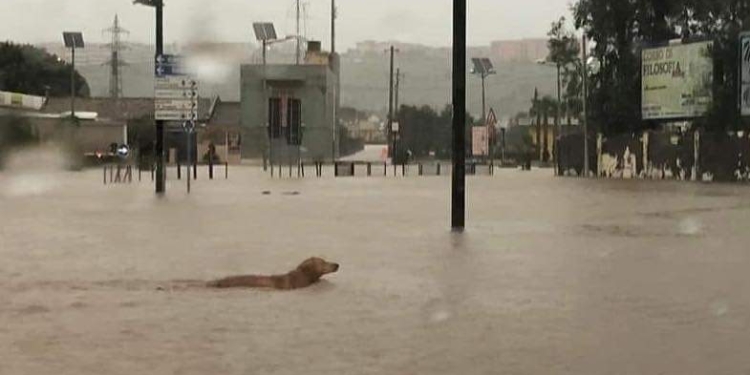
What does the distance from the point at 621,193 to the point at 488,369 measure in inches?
1178

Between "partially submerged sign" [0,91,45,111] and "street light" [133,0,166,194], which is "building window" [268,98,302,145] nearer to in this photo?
"partially submerged sign" [0,91,45,111]

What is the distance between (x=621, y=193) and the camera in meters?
37.9

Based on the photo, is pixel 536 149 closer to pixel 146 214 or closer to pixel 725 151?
pixel 725 151

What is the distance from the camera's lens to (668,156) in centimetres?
5619

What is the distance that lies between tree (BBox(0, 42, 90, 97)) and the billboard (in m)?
59.2

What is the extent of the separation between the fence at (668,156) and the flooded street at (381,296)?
90.2ft

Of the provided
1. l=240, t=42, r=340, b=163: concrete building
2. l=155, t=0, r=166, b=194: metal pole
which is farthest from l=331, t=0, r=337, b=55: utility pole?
l=155, t=0, r=166, b=194: metal pole

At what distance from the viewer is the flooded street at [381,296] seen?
9172 mm

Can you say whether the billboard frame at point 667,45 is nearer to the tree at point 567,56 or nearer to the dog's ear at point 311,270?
the tree at point 567,56

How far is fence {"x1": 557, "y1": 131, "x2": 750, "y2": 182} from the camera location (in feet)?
171

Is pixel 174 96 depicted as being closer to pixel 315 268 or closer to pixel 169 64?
pixel 169 64

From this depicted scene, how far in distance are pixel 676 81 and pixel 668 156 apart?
11.9 ft

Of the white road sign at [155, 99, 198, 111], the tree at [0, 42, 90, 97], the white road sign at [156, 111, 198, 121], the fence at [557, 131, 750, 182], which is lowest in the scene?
the fence at [557, 131, 750, 182]

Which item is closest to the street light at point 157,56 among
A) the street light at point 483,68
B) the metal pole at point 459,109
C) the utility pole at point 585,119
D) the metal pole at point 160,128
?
the metal pole at point 160,128
